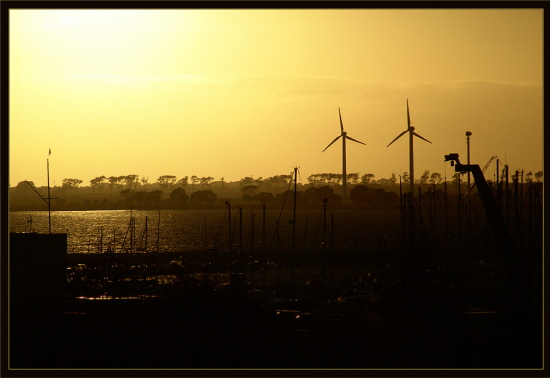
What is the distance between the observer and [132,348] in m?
20.1

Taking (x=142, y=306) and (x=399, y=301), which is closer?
(x=142, y=306)

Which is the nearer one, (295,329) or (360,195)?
(295,329)

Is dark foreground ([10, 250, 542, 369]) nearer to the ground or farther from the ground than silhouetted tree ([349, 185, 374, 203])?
nearer to the ground

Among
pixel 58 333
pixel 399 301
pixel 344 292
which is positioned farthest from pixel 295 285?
pixel 58 333

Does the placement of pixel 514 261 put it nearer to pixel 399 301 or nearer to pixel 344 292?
pixel 399 301

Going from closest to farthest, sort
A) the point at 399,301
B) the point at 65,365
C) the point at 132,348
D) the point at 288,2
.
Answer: the point at 288,2
the point at 65,365
the point at 132,348
the point at 399,301

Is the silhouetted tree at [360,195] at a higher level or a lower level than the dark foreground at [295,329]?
higher

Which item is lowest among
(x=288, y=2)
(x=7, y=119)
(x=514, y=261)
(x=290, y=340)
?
(x=290, y=340)

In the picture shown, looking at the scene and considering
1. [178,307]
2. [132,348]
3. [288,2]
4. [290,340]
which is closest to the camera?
[288,2]

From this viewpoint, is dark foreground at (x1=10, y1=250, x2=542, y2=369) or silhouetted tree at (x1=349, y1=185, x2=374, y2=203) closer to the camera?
dark foreground at (x1=10, y1=250, x2=542, y2=369)

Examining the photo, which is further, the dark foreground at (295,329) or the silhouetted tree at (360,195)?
the silhouetted tree at (360,195)

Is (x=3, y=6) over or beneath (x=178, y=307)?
over

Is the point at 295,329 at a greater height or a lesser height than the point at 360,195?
lesser

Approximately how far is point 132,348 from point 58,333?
8.36ft
